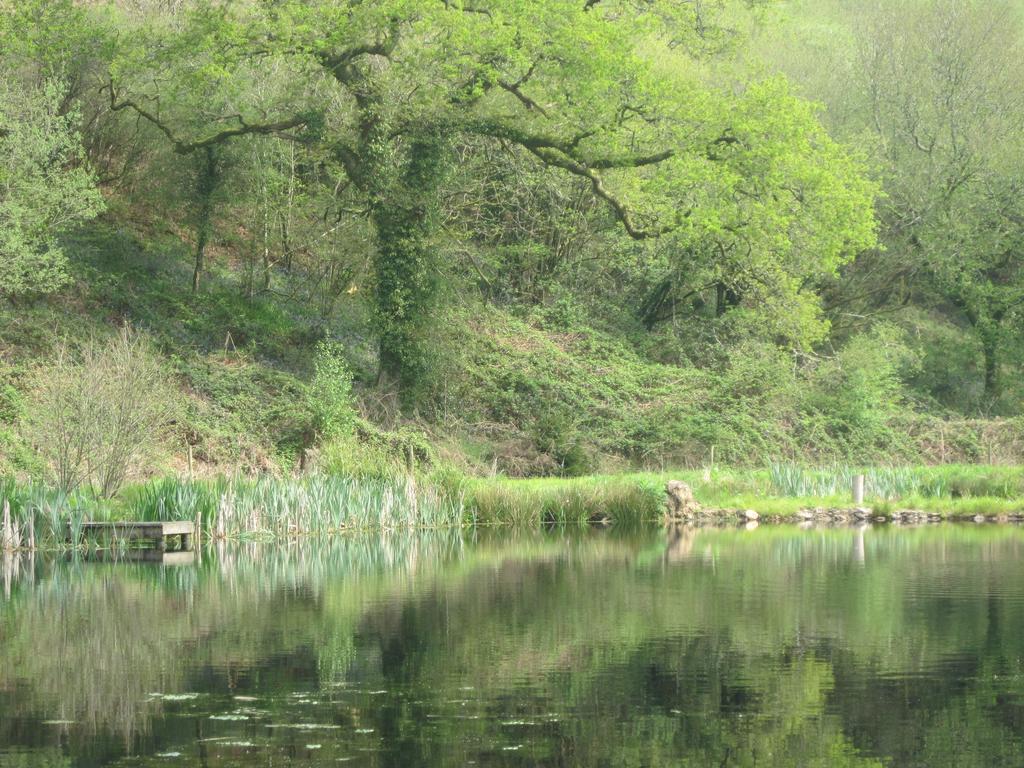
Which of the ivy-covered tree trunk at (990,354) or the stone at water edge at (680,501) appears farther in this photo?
the ivy-covered tree trunk at (990,354)

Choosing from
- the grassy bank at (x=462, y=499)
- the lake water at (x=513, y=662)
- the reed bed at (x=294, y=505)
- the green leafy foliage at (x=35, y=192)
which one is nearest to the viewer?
the lake water at (x=513, y=662)

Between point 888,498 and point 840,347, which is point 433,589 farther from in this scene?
point 840,347

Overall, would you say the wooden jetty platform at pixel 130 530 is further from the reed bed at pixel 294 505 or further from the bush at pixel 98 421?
the bush at pixel 98 421

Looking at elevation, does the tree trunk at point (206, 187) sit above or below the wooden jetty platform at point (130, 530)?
above

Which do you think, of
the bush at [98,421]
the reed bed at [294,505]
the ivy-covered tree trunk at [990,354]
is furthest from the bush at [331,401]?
the ivy-covered tree trunk at [990,354]

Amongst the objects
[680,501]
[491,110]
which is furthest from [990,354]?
[680,501]

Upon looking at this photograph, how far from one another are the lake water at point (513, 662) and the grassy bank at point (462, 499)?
1870mm

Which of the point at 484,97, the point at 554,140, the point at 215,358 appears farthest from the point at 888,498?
the point at 215,358

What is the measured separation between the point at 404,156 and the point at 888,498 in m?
13.0

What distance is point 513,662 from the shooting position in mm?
11227

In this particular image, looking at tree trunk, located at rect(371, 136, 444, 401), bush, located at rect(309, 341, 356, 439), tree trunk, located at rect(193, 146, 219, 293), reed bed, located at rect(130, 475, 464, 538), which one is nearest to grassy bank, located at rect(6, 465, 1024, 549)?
reed bed, located at rect(130, 475, 464, 538)

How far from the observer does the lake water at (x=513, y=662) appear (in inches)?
328

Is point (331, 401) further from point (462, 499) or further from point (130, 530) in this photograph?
point (130, 530)

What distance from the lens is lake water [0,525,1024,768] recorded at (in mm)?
8344
